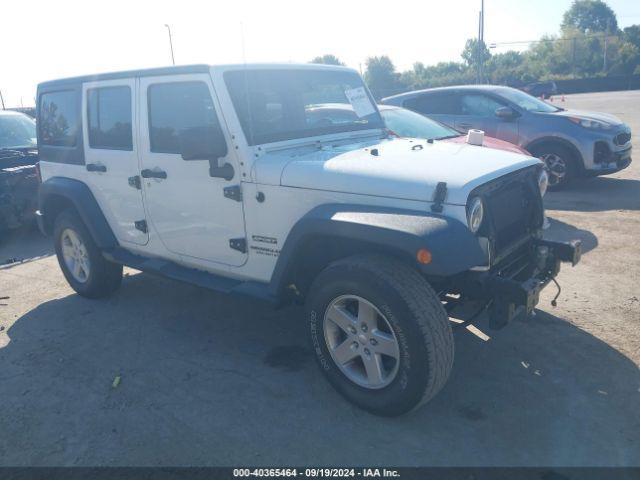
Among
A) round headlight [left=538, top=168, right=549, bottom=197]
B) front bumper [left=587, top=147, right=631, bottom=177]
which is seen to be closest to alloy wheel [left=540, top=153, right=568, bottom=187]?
front bumper [left=587, top=147, right=631, bottom=177]

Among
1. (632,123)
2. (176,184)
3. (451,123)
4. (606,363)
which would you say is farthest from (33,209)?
(632,123)

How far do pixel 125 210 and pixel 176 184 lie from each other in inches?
32.1

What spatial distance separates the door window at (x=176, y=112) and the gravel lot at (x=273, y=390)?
1557 mm

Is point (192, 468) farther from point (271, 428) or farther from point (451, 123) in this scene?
point (451, 123)

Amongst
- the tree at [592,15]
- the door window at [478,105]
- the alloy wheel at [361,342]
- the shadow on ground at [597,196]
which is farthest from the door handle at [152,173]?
the tree at [592,15]

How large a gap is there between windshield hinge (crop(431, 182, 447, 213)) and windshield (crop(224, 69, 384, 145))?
1.33 m

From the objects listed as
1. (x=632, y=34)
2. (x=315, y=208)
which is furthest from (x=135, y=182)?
(x=632, y=34)

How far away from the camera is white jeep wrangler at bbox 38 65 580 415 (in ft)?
9.56

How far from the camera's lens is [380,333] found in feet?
10.0

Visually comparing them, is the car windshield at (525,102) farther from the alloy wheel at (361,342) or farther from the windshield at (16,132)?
the windshield at (16,132)

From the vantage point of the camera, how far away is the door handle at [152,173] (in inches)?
162

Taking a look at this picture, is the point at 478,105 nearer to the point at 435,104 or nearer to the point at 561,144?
the point at 435,104

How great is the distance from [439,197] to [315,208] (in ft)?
2.46

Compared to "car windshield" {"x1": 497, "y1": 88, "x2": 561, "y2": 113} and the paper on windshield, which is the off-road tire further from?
"car windshield" {"x1": 497, "y1": 88, "x2": 561, "y2": 113}
